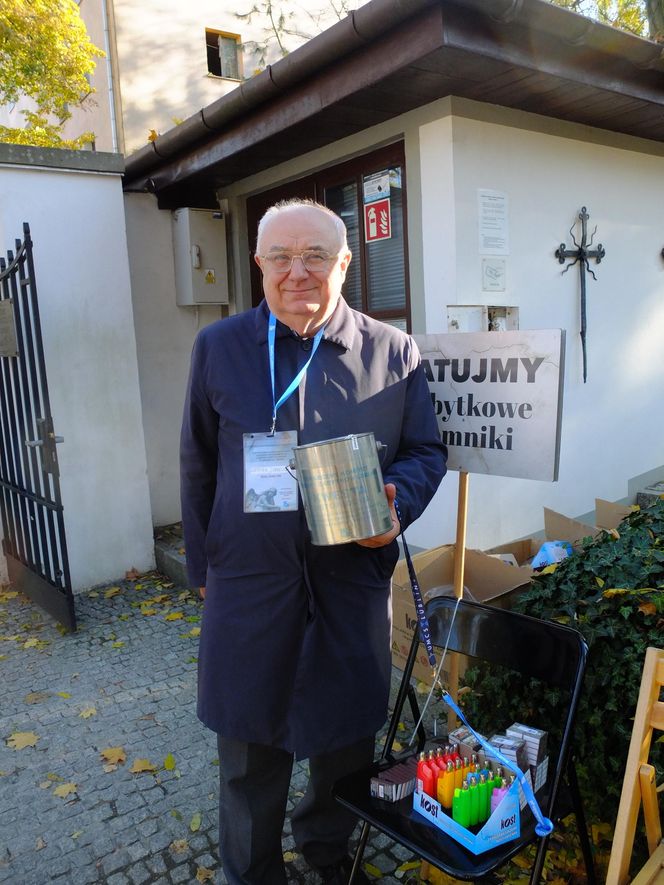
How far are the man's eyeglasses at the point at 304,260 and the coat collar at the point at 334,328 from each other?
0.38 feet

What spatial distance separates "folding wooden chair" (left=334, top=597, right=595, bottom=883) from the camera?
5.43 ft

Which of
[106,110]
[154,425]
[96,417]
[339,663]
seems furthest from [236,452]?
[106,110]

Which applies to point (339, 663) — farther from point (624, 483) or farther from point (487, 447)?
point (624, 483)

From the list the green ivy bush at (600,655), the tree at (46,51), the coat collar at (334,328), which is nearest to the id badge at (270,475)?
the coat collar at (334,328)

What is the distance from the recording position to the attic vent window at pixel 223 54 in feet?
49.2

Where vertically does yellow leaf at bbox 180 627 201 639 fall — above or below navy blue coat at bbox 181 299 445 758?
below

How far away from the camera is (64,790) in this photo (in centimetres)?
279

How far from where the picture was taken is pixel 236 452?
6.26 feet

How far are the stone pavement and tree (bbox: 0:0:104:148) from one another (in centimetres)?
1062

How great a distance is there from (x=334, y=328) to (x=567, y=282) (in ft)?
10.2

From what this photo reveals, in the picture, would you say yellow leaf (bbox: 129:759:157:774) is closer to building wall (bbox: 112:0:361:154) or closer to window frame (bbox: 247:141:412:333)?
window frame (bbox: 247:141:412:333)

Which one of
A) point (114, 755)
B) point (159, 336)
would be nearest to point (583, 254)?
point (159, 336)

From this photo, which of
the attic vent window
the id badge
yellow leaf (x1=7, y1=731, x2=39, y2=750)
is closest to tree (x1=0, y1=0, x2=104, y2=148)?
the attic vent window

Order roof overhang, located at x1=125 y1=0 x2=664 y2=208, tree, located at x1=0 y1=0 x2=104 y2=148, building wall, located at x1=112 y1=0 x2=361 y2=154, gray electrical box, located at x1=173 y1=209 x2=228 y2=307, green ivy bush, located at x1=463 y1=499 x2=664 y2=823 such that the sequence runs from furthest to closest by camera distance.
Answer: building wall, located at x1=112 y1=0 x2=361 y2=154
tree, located at x1=0 y1=0 x2=104 y2=148
gray electrical box, located at x1=173 y1=209 x2=228 y2=307
roof overhang, located at x1=125 y1=0 x2=664 y2=208
green ivy bush, located at x1=463 y1=499 x2=664 y2=823
